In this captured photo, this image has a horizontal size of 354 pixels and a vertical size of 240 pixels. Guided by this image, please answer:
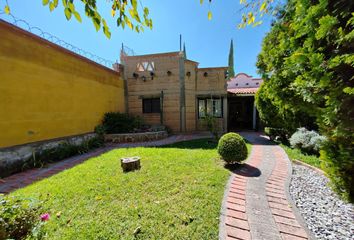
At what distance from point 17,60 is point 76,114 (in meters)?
3.08

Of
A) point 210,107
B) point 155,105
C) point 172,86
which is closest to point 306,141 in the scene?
point 210,107

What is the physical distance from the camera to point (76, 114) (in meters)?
8.20

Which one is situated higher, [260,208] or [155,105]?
[155,105]

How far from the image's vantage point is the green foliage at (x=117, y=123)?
1028 cm

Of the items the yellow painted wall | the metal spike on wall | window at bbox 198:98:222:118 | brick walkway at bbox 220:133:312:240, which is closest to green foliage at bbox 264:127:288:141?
window at bbox 198:98:222:118

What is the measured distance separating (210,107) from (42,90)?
997cm

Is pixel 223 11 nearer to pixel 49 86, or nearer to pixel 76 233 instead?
pixel 76 233

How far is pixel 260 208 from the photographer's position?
311cm

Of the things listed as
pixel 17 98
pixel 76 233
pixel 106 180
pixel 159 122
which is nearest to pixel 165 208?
pixel 76 233

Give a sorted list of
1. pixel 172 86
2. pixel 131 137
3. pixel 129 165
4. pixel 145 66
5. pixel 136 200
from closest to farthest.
Result: pixel 136 200 < pixel 129 165 < pixel 131 137 < pixel 172 86 < pixel 145 66

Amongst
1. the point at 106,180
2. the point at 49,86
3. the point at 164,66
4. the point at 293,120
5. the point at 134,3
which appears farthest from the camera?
the point at 164,66

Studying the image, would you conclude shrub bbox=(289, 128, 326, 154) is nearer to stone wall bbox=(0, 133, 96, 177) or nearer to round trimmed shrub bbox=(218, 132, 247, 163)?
round trimmed shrub bbox=(218, 132, 247, 163)

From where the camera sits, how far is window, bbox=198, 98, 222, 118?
12695 mm

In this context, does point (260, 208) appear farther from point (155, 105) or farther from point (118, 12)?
point (155, 105)
